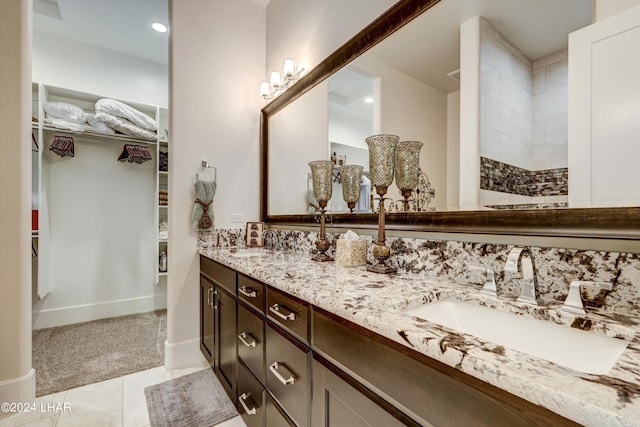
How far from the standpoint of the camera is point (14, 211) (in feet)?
5.44

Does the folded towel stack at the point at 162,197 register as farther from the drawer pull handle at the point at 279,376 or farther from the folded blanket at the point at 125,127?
the drawer pull handle at the point at 279,376

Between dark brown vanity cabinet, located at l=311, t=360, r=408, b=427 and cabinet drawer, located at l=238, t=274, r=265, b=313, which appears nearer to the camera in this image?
dark brown vanity cabinet, located at l=311, t=360, r=408, b=427

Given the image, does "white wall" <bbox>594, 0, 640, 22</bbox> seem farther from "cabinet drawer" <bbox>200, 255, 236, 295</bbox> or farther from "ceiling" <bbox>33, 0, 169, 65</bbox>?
"ceiling" <bbox>33, 0, 169, 65</bbox>

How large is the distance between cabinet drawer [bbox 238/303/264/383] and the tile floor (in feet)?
1.68

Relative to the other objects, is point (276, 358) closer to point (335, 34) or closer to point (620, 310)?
point (620, 310)

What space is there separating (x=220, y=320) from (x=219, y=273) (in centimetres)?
28

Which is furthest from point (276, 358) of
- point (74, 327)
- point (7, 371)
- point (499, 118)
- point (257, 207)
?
point (74, 327)

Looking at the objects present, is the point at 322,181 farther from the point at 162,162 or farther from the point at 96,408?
the point at 162,162

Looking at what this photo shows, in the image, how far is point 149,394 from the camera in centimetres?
172

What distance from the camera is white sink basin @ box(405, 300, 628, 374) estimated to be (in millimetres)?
575

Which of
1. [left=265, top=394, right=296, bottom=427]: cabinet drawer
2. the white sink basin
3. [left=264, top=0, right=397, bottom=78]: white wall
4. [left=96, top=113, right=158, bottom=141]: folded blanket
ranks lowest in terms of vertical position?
[left=265, top=394, right=296, bottom=427]: cabinet drawer

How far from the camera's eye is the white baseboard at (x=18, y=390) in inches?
63.0

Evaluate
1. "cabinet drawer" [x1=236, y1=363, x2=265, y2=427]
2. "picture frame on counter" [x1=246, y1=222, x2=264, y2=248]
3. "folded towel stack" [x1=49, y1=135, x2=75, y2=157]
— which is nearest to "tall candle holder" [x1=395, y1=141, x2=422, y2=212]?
"cabinet drawer" [x1=236, y1=363, x2=265, y2=427]

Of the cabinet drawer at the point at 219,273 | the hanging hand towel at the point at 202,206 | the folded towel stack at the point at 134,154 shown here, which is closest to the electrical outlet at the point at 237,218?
the hanging hand towel at the point at 202,206
